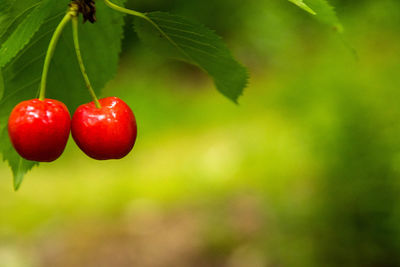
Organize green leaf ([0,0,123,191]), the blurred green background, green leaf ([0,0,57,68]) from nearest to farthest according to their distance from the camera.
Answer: green leaf ([0,0,57,68]) < green leaf ([0,0,123,191]) < the blurred green background

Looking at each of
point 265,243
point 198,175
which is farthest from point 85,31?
point 198,175

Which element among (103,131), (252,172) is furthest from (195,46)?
(252,172)

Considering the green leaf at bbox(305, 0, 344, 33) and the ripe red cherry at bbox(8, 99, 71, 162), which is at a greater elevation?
the green leaf at bbox(305, 0, 344, 33)

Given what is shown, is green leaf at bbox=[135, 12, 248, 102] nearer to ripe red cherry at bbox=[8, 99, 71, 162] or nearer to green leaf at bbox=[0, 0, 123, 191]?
green leaf at bbox=[0, 0, 123, 191]

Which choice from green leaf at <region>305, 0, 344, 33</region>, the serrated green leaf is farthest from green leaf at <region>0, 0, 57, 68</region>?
green leaf at <region>305, 0, 344, 33</region>

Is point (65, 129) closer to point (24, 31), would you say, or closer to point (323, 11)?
point (24, 31)

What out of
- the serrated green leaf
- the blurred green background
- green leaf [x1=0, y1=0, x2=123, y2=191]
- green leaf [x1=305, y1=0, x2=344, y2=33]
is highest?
green leaf [x1=305, y1=0, x2=344, y2=33]
